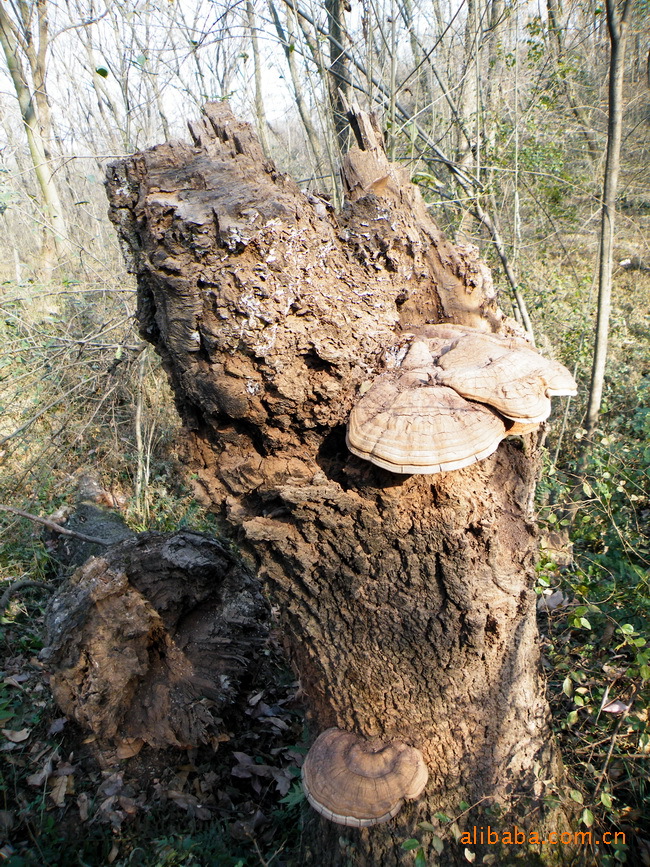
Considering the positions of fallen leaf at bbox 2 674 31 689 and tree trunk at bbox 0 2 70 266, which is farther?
tree trunk at bbox 0 2 70 266

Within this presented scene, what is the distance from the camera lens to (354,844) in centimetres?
201

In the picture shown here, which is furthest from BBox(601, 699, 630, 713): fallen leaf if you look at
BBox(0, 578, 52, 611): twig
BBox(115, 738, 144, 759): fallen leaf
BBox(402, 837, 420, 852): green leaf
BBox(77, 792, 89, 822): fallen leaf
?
BBox(0, 578, 52, 611): twig

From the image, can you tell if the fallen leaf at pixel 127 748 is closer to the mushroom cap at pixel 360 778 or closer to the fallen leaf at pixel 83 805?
the fallen leaf at pixel 83 805

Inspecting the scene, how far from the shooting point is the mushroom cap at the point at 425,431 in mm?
1336

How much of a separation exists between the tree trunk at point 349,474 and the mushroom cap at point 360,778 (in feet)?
0.25

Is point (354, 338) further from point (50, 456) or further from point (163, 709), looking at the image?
point (50, 456)

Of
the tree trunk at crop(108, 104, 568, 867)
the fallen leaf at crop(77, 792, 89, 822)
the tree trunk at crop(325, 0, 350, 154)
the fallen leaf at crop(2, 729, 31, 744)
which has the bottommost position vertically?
the fallen leaf at crop(77, 792, 89, 822)

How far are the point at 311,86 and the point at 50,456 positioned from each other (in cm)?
505

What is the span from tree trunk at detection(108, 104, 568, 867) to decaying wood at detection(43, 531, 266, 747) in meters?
1.02

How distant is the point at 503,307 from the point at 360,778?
6.13 metres

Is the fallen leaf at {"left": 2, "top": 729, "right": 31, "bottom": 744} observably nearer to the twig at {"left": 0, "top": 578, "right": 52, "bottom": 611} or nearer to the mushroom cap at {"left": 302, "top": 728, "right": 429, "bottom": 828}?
the twig at {"left": 0, "top": 578, "right": 52, "bottom": 611}

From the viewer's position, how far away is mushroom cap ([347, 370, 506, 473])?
4.38 feet

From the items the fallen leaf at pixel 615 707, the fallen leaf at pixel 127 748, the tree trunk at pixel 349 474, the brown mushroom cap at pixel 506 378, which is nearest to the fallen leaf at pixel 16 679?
the fallen leaf at pixel 127 748

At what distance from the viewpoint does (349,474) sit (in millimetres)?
1693
